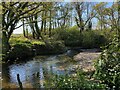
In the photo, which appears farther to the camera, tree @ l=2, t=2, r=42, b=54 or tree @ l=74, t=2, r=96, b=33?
tree @ l=74, t=2, r=96, b=33

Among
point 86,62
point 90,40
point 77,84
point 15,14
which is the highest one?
point 15,14

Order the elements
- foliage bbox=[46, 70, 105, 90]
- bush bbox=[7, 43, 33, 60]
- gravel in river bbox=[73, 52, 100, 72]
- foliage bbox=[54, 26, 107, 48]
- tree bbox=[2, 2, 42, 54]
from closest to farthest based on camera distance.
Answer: foliage bbox=[46, 70, 105, 90], gravel in river bbox=[73, 52, 100, 72], tree bbox=[2, 2, 42, 54], bush bbox=[7, 43, 33, 60], foliage bbox=[54, 26, 107, 48]

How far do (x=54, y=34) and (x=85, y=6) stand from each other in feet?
6.81

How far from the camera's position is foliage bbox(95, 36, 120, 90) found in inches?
74.1

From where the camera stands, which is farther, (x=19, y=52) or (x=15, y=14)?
(x=19, y=52)

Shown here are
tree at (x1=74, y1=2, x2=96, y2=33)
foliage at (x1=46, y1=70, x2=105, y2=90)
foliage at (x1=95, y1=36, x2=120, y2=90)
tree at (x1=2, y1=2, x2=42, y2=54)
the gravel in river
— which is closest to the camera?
foliage at (x1=46, y1=70, x2=105, y2=90)

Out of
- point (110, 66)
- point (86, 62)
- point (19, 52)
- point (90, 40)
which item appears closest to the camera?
point (110, 66)

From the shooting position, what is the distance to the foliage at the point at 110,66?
1.88m

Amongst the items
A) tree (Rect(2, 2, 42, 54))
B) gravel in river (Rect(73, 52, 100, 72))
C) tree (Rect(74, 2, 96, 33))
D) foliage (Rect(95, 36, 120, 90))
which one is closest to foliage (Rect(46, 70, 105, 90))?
foliage (Rect(95, 36, 120, 90))

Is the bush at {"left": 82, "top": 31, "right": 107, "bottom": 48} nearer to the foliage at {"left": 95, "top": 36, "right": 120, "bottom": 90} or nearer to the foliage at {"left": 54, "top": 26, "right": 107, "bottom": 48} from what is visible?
the foliage at {"left": 54, "top": 26, "right": 107, "bottom": 48}

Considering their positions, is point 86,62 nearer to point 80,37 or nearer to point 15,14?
point 15,14

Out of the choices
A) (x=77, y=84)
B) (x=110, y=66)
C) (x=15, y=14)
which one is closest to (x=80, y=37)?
(x=15, y=14)

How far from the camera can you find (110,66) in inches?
78.4

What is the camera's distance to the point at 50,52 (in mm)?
7859
